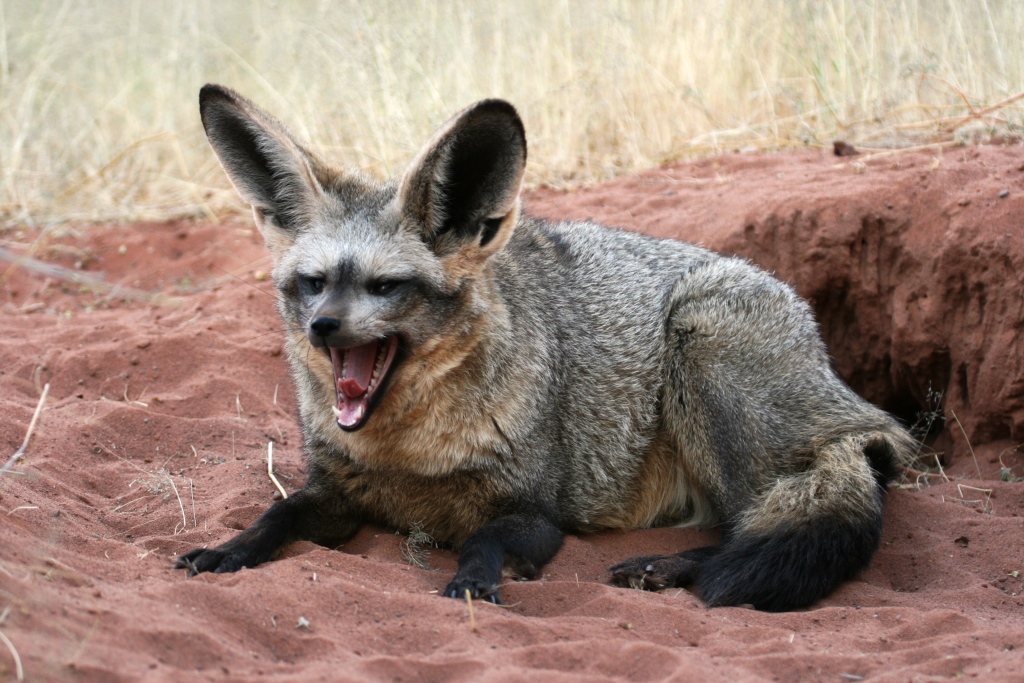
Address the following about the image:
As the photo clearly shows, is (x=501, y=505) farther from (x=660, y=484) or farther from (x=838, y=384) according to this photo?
(x=838, y=384)

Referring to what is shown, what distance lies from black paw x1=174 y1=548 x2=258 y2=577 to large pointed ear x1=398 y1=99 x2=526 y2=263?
152 centimetres

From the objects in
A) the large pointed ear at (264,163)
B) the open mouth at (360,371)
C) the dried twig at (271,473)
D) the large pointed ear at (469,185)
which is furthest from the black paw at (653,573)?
the large pointed ear at (264,163)

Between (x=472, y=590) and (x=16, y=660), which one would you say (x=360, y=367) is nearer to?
(x=472, y=590)

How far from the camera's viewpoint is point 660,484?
532cm

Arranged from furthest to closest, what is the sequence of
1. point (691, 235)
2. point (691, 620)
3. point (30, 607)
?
1. point (691, 235)
2. point (691, 620)
3. point (30, 607)

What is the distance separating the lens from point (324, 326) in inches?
151

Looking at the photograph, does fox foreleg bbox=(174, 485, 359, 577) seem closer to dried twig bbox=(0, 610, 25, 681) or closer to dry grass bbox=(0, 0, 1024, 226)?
dried twig bbox=(0, 610, 25, 681)

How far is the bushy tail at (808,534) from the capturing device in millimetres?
4207

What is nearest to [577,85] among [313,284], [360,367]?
[313,284]

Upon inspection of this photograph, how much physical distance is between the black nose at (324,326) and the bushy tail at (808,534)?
1952 millimetres

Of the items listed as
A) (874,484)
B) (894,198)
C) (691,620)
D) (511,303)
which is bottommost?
(691,620)

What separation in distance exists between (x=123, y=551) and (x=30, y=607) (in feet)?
3.55

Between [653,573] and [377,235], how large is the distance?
1967mm

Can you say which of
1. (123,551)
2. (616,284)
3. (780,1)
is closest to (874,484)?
(616,284)
